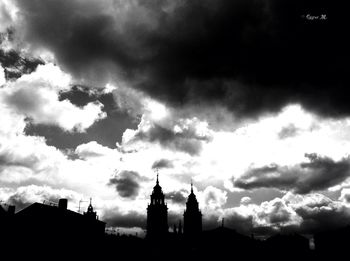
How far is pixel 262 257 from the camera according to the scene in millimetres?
93125

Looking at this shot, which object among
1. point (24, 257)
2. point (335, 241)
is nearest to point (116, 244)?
point (24, 257)

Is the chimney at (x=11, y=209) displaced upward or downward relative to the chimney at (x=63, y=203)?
downward

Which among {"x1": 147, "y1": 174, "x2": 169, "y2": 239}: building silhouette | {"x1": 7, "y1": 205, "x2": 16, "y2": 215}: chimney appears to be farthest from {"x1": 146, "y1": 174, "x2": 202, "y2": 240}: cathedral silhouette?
{"x1": 7, "y1": 205, "x2": 16, "y2": 215}: chimney

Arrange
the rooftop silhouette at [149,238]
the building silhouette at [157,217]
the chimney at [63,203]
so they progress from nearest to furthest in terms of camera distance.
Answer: the rooftop silhouette at [149,238] < the chimney at [63,203] < the building silhouette at [157,217]

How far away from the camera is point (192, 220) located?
3981 inches

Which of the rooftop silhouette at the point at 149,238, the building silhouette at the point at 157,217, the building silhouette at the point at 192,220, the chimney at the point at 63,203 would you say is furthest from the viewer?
the building silhouette at the point at 192,220

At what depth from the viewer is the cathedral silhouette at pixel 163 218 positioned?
311 feet

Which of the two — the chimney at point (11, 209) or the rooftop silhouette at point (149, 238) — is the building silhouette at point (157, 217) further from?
the chimney at point (11, 209)

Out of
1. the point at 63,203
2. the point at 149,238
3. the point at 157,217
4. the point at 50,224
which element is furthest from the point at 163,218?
the point at 50,224

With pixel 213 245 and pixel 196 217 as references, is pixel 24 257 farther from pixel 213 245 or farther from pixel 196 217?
pixel 196 217

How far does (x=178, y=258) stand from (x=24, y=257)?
3963 cm

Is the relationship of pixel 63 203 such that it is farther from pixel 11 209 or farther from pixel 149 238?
pixel 149 238

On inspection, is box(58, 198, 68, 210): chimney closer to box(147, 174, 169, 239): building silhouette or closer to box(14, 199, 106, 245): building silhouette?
box(14, 199, 106, 245): building silhouette

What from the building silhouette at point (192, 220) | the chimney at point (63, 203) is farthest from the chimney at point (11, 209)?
the building silhouette at point (192, 220)
